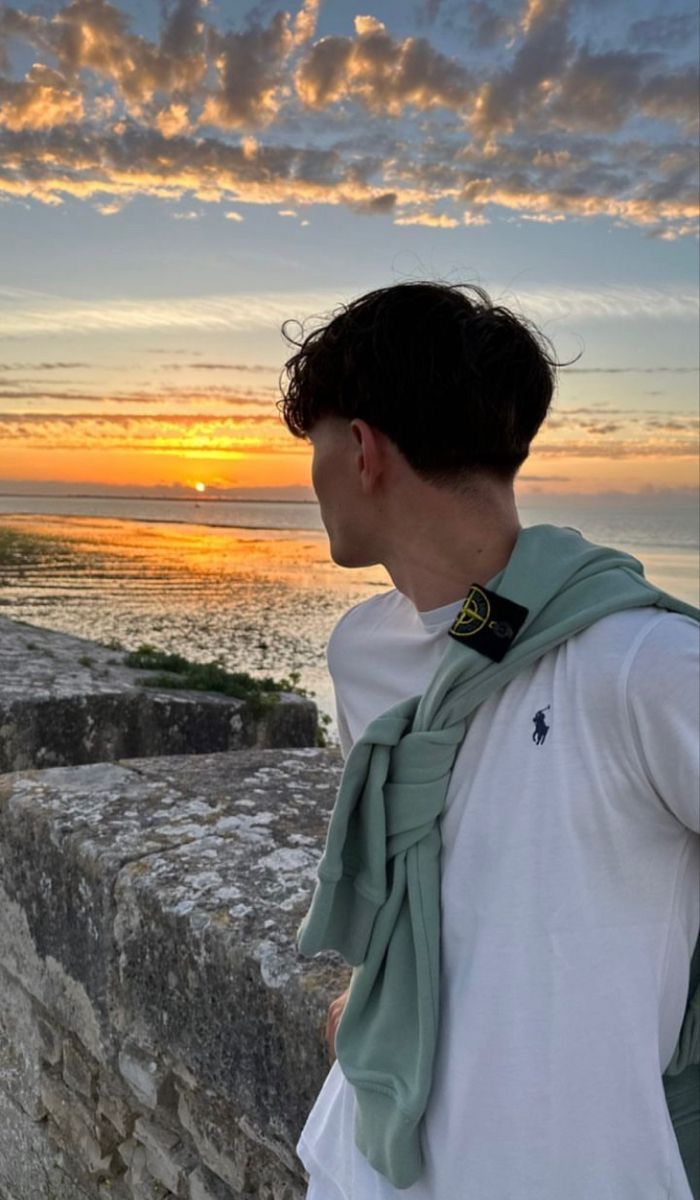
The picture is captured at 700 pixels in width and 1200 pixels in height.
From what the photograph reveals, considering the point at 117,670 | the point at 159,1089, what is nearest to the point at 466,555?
the point at 159,1089

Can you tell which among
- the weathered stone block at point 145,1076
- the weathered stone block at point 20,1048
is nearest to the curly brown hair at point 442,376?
the weathered stone block at point 145,1076

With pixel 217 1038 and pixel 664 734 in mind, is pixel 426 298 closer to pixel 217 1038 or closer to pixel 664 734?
pixel 664 734

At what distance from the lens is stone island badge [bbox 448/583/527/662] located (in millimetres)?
1245

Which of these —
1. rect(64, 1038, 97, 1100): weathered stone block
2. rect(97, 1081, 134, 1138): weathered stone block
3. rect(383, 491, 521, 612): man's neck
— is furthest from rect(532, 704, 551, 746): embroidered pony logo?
rect(64, 1038, 97, 1100): weathered stone block

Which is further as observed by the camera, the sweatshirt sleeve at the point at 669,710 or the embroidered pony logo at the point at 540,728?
the embroidered pony logo at the point at 540,728

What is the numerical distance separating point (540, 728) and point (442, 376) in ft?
1.53

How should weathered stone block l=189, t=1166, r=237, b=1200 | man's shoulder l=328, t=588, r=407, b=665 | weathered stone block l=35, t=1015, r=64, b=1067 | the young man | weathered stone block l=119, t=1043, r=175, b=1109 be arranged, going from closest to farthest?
the young man
man's shoulder l=328, t=588, r=407, b=665
weathered stone block l=189, t=1166, r=237, b=1200
weathered stone block l=119, t=1043, r=175, b=1109
weathered stone block l=35, t=1015, r=64, b=1067

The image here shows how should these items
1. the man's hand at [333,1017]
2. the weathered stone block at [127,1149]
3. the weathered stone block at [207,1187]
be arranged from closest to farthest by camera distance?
1. the man's hand at [333,1017]
2. the weathered stone block at [207,1187]
3. the weathered stone block at [127,1149]

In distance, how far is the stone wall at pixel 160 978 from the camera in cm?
207

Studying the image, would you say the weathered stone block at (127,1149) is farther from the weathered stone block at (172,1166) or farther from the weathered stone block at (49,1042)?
the weathered stone block at (49,1042)

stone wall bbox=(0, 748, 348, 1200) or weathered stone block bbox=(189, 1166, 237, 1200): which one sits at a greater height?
stone wall bbox=(0, 748, 348, 1200)

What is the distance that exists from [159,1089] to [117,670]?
221 centimetres

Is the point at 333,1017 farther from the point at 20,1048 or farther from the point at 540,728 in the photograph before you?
the point at 20,1048

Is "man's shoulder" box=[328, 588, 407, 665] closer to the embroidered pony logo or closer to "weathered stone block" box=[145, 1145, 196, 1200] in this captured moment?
the embroidered pony logo
